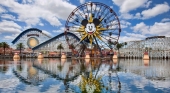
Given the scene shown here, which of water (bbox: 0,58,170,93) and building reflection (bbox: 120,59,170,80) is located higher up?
water (bbox: 0,58,170,93)

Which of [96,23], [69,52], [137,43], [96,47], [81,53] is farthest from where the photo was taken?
[137,43]

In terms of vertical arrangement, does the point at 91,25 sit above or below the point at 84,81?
above

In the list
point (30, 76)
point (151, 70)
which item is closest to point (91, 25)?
point (151, 70)

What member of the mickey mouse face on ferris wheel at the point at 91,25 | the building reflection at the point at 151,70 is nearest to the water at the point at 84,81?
the building reflection at the point at 151,70

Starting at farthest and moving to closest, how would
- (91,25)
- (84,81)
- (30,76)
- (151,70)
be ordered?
1. (91,25)
2. (151,70)
3. (30,76)
4. (84,81)

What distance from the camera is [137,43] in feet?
406

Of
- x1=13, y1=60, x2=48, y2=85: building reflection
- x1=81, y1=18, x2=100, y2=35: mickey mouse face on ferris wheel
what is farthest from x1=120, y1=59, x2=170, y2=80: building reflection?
x1=81, y1=18, x2=100, y2=35: mickey mouse face on ferris wheel

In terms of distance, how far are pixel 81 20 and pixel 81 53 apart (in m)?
15.4

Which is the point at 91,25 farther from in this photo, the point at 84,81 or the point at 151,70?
the point at 84,81

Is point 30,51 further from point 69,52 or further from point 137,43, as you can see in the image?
point 137,43

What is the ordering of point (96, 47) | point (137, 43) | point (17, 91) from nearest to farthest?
point (17, 91) < point (96, 47) < point (137, 43)

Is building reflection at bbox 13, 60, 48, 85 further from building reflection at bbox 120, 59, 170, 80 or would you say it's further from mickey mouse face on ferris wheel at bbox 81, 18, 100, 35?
mickey mouse face on ferris wheel at bbox 81, 18, 100, 35

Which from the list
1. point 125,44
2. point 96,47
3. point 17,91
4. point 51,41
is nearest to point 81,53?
point 96,47

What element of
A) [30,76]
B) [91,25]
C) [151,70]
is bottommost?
[151,70]
